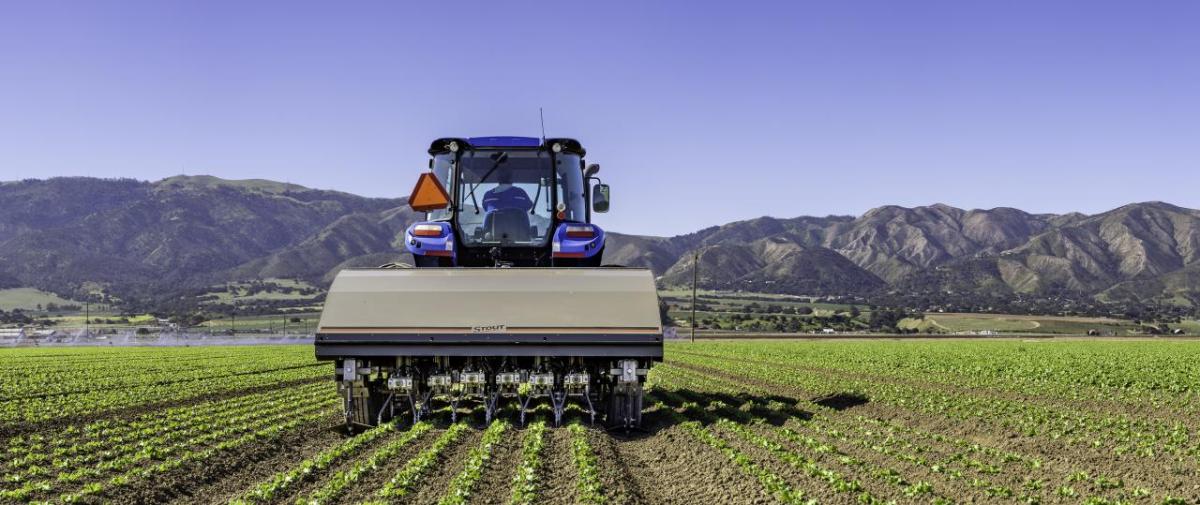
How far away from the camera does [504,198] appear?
712 inches

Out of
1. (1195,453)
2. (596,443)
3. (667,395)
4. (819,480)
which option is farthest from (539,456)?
(667,395)

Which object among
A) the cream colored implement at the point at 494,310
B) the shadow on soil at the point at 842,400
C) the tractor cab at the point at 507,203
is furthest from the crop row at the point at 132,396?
the shadow on soil at the point at 842,400

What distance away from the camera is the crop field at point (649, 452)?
38.3ft

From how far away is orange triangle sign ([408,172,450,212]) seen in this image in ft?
Result: 57.4

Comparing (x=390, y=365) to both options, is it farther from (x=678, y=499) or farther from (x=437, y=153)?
(x=678, y=499)

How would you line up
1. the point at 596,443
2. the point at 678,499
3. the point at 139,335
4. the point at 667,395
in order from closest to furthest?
the point at 678,499 < the point at 596,443 < the point at 667,395 < the point at 139,335

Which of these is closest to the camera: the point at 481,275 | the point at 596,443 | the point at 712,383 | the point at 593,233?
the point at 596,443

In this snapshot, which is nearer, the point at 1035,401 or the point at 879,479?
the point at 879,479

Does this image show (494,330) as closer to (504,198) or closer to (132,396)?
(504,198)

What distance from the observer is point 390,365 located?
16.3m

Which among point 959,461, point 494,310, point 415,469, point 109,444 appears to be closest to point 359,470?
point 415,469

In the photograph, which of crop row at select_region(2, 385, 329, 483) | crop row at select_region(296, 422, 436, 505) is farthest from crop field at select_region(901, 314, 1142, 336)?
crop row at select_region(296, 422, 436, 505)

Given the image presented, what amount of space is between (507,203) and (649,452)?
5584 mm

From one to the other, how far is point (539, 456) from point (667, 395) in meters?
11.5
